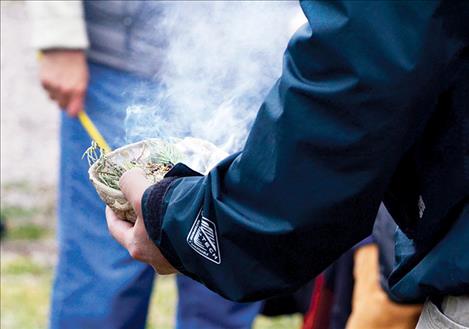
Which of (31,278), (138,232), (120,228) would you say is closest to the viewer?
(138,232)

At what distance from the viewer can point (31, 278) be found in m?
4.59

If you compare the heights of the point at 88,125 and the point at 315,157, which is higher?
the point at 315,157

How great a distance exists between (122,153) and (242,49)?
0.92 m

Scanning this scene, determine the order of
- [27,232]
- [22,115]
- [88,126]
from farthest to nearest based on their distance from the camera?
[22,115]
[27,232]
[88,126]

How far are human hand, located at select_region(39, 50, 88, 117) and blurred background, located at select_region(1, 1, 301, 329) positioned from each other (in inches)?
55.2

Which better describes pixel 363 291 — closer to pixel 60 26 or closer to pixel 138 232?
pixel 60 26

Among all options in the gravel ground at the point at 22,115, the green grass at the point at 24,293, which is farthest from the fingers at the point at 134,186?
the gravel ground at the point at 22,115

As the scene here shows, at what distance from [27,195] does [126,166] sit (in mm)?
3583

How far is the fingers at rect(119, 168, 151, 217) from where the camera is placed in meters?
1.87

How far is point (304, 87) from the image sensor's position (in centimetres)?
153

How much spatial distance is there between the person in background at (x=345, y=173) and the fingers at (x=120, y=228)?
0.26ft

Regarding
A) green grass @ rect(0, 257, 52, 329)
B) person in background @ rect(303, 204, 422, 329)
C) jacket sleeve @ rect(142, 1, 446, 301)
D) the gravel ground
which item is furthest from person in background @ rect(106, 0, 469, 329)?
the gravel ground

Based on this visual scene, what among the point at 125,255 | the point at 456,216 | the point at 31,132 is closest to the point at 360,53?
the point at 456,216

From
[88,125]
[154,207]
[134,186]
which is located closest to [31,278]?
[88,125]
